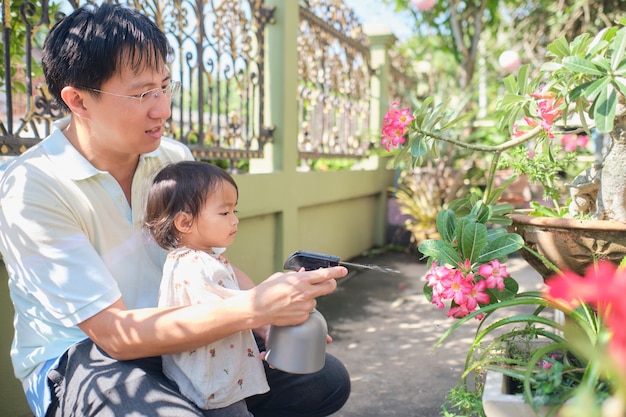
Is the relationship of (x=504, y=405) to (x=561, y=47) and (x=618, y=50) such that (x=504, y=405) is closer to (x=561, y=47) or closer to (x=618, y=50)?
(x=618, y=50)

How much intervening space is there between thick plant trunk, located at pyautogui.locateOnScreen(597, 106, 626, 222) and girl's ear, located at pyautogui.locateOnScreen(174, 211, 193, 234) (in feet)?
4.14

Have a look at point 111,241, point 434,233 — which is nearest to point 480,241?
point 111,241

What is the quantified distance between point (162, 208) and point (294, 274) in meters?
0.43

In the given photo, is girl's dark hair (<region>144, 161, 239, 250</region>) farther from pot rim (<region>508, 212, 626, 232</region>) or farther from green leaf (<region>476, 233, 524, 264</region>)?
pot rim (<region>508, 212, 626, 232</region>)

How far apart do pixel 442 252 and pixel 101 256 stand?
93cm

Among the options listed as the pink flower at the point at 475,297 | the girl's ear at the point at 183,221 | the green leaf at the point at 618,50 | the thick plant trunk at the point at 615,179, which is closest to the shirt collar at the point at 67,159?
the girl's ear at the point at 183,221

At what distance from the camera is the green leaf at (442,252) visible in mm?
1628

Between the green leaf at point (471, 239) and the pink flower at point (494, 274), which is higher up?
the green leaf at point (471, 239)

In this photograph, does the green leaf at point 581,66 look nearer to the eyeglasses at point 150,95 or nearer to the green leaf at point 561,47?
the green leaf at point 561,47

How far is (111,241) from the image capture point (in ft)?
5.36

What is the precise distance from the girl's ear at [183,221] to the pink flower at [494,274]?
0.78 m

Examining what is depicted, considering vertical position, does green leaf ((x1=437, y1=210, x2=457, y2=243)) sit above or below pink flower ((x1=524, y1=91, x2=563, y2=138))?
below

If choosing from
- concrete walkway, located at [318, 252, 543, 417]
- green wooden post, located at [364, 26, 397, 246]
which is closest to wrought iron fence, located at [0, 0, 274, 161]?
concrete walkway, located at [318, 252, 543, 417]

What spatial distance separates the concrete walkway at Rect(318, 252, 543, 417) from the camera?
2600 millimetres
